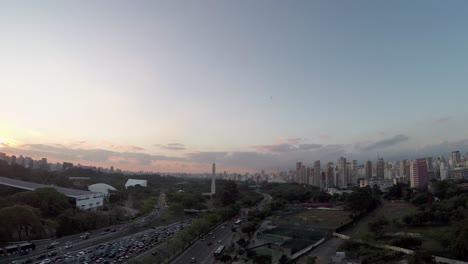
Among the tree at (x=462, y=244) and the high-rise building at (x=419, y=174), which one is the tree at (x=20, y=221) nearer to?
the tree at (x=462, y=244)

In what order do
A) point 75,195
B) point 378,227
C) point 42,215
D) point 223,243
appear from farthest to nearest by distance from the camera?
1. point 75,195
2. point 42,215
3. point 223,243
4. point 378,227

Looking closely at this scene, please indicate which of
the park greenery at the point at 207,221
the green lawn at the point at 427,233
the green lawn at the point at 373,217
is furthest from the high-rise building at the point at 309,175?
the green lawn at the point at 427,233

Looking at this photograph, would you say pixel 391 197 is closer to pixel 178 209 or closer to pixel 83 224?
pixel 178 209

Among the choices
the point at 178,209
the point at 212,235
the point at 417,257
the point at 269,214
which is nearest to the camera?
the point at 417,257

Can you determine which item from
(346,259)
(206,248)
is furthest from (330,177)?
(346,259)

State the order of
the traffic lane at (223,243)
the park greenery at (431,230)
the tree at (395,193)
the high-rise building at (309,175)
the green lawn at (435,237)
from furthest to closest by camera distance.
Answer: the high-rise building at (309,175), the tree at (395,193), the traffic lane at (223,243), the green lawn at (435,237), the park greenery at (431,230)

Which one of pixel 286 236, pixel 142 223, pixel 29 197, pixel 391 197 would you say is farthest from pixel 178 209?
pixel 391 197

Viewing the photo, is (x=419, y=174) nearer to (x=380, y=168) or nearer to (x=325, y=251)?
(x=380, y=168)
